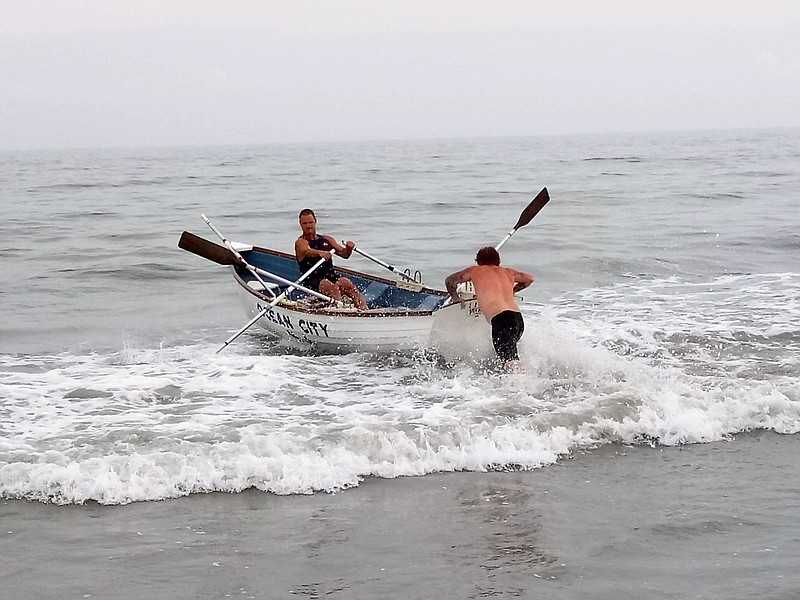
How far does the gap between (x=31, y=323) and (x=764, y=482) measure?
37.8 feet

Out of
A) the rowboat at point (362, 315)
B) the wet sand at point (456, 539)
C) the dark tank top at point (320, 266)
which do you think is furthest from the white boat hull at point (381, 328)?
the wet sand at point (456, 539)

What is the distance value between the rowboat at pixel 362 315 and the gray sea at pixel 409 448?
Answer: 0.26 m

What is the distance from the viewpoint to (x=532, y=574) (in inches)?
208

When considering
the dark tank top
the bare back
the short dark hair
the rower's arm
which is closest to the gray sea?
the bare back

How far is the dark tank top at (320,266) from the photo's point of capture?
12930mm

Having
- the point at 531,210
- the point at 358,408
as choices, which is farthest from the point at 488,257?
the point at 531,210

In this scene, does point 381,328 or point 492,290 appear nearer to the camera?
point 492,290

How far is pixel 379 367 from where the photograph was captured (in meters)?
11.2

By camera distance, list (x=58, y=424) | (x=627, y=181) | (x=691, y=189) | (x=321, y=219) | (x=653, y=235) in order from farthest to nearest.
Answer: (x=627, y=181)
(x=691, y=189)
(x=321, y=219)
(x=653, y=235)
(x=58, y=424)

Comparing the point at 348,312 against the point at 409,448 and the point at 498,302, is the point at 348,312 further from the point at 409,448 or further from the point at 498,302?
the point at 409,448

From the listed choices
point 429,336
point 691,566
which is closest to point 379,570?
point 691,566

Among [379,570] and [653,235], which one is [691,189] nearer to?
[653,235]

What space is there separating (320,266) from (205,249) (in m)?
1.75

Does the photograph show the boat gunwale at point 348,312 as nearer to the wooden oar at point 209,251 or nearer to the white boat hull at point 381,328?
the white boat hull at point 381,328
